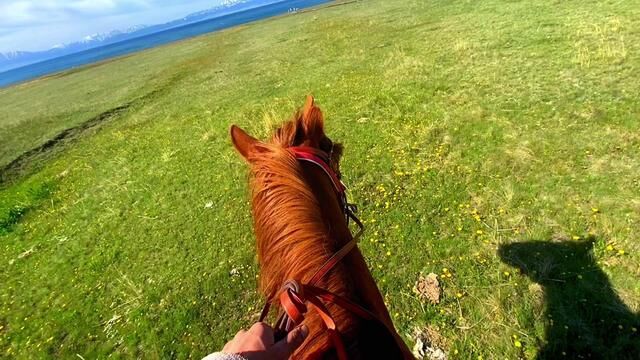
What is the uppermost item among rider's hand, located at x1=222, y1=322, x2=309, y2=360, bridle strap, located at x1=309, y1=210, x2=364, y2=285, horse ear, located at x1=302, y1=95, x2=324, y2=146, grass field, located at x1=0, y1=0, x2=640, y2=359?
horse ear, located at x1=302, y1=95, x2=324, y2=146

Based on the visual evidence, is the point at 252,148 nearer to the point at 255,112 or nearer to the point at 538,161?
the point at 538,161

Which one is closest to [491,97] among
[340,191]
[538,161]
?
[538,161]

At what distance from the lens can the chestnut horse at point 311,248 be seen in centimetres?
195

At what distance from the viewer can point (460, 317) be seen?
4.96 m

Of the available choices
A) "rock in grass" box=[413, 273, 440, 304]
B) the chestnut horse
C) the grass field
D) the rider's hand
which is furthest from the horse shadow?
the rider's hand

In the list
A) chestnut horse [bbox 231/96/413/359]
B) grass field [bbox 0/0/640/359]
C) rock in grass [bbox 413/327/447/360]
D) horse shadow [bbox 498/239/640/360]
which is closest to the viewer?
chestnut horse [bbox 231/96/413/359]

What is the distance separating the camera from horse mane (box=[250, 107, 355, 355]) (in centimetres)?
202

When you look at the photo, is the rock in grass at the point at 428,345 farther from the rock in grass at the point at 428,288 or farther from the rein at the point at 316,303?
the rein at the point at 316,303

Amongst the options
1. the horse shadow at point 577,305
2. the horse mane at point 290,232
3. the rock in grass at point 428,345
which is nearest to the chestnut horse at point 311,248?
the horse mane at point 290,232

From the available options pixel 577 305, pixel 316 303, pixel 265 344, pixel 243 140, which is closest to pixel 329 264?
pixel 316 303

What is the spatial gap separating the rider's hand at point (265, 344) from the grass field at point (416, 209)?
11.1 ft

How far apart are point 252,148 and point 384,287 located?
12.5ft

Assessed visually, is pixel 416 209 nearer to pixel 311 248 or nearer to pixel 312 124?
pixel 312 124

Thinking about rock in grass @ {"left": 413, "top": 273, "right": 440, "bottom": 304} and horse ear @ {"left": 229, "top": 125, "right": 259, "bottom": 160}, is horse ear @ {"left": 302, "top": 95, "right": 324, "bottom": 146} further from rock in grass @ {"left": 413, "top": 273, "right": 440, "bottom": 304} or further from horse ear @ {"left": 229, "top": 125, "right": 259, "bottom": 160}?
rock in grass @ {"left": 413, "top": 273, "right": 440, "bottom": 304}
